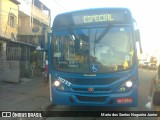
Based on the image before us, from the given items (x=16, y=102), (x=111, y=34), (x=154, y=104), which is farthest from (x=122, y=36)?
(x=16, y=102)

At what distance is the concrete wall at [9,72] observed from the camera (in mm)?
20859

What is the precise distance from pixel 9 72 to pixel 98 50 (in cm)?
1163

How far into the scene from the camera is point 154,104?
1309 centimetres

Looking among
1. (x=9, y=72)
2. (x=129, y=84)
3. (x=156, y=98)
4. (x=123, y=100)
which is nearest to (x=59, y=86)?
(x=123, y=100)

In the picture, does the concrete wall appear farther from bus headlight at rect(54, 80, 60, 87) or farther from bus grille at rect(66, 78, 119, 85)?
bus grille at rect(66, 78, 119, 85)

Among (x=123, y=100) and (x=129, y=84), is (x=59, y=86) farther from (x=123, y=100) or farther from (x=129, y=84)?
(x=129, y=84)

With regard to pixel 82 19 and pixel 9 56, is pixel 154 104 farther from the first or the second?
pixel 9 56

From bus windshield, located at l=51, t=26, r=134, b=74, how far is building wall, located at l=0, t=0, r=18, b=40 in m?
22.2

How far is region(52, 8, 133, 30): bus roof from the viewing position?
34.4 ft

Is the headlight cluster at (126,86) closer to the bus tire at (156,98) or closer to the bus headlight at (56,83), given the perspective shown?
the bus headlight at (56,83)

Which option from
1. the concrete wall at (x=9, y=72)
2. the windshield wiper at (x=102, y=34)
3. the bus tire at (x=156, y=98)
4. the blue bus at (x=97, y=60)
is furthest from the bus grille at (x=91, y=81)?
the concrete wall at (x=9, y=72)

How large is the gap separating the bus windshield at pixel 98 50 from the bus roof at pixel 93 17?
223 mm

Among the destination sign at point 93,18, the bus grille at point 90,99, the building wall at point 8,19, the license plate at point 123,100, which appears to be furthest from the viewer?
the building wall at point 8,19

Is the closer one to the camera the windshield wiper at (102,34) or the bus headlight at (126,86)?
the bus headlight at (126,86)
